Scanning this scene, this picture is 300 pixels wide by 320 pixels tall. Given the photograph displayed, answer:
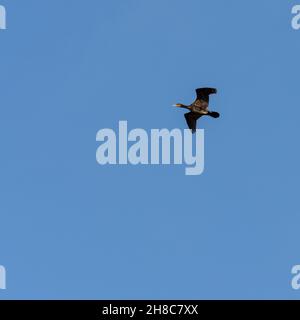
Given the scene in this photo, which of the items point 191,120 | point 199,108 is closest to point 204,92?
point 199,108

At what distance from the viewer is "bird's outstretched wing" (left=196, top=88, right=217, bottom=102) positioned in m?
46.0

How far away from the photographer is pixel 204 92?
46250 mm

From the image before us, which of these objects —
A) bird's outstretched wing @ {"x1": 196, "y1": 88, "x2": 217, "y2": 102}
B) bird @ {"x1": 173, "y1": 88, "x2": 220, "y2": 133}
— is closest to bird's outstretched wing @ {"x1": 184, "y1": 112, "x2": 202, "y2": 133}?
bird @ {"x1": 173, "y1": 88, "x2": 220, "y2": 133}

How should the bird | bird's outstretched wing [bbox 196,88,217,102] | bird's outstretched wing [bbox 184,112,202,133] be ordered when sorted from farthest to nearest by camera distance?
bird's outstretched wing [bbox 184,112,202,133], the bird, bird's outstretched wing [bbox 196,88,217,102]

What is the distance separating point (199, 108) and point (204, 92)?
0.84 m

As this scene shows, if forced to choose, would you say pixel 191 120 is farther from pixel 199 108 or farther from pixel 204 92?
pixel 204 92

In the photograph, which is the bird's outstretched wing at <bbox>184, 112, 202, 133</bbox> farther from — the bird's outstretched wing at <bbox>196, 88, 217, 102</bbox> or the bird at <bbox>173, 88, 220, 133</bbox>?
the bird's outstretched wing at <bbox>196, 88, 217, 102</bbox>

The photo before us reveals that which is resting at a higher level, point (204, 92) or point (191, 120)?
point (204, 92)
